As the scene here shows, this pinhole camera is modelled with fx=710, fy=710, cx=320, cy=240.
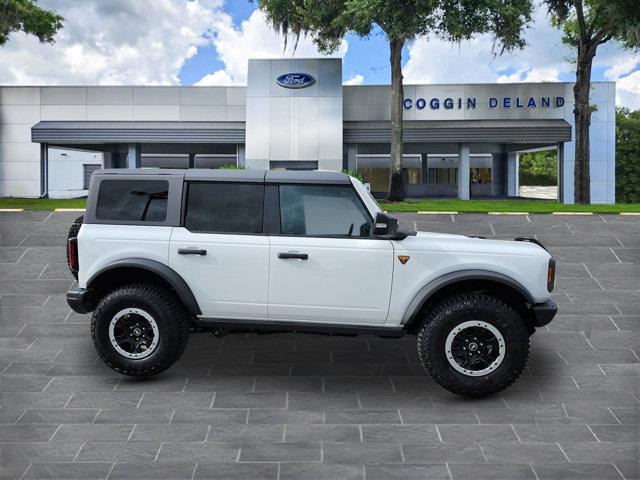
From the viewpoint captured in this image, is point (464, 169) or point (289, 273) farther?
point (464, 169)

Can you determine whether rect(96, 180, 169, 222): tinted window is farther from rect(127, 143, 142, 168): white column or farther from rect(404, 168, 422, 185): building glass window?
rect(404, 168, 422, 185): building glass window

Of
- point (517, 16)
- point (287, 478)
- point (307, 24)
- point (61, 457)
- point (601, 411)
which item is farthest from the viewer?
point (307, 24)

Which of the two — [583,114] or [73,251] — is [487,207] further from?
[73,251]

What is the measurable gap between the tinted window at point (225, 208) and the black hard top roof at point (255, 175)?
0.07 meters

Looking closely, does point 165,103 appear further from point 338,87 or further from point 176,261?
point 176,261

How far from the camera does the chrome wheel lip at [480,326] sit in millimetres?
6340

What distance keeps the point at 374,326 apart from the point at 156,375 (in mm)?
2242

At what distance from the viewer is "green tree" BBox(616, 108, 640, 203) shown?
49781 mm

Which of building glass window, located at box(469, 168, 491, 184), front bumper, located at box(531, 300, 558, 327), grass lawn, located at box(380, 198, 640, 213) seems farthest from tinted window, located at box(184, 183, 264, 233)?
building glass window, located at box(469, 168, 491, 184)

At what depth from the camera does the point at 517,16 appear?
25.2m

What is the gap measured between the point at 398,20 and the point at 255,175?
1876cm

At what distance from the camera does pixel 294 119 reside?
32.6 metres

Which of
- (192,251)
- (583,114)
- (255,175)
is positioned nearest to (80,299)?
(192,251)

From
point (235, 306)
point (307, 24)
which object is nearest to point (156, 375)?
point (235, 306)
